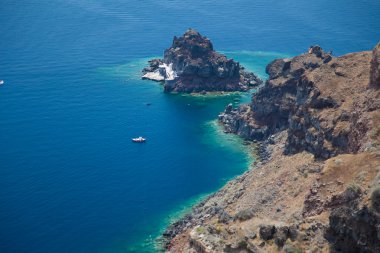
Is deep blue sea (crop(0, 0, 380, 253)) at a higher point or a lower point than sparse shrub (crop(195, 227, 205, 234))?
lower

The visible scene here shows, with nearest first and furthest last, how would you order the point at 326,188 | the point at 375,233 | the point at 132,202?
the point at 375,233, the point at 326,188, the point at 132,202

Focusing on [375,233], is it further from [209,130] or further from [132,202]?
[209,130]

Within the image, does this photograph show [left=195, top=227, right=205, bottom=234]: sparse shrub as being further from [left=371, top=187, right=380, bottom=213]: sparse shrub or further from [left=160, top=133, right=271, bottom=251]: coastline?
[left=160, top=133, right=271, bottom=251]: coastline

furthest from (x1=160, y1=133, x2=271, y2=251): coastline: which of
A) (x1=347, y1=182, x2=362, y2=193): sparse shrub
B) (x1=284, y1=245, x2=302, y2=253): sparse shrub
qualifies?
(x1=347, y1=182, x2=362, y2=193): sparse shrub

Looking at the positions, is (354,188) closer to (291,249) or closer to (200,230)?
(291,249)

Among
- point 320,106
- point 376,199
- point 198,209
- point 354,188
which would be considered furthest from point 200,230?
point 320,106

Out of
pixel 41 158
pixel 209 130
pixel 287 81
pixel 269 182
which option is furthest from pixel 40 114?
pixel 269 182
